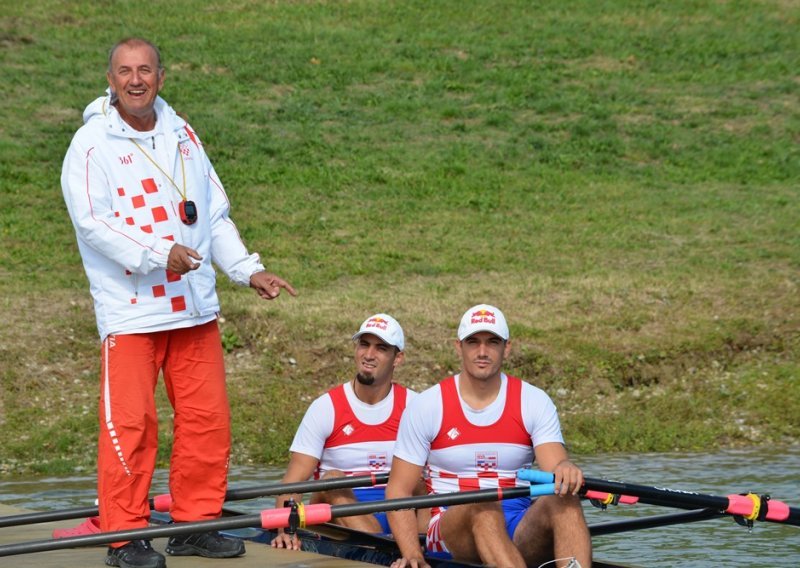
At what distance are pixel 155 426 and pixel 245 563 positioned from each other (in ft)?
2.48

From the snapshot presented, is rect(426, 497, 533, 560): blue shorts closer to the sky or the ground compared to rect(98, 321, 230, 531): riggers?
closer to the ground

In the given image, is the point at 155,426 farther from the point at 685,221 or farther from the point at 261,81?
the point at 261,81

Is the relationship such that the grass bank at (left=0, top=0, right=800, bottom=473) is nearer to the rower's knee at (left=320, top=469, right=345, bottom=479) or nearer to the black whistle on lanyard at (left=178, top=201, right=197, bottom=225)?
the rower's knee at (left=320, top=469, right=345, bottom=479)

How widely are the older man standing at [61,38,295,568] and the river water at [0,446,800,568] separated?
256cm

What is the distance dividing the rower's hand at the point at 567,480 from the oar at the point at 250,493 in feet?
4.65

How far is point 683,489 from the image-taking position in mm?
10070

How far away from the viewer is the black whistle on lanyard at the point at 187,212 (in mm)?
5848

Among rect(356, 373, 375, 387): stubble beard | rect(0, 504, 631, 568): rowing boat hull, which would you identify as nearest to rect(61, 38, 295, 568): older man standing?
rect(0, 504, 631, 568): rowing boat hull

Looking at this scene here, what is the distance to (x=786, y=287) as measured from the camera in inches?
590

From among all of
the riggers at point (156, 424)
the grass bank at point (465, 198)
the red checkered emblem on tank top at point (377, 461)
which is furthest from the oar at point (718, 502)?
the grass bank at point (465, 198)

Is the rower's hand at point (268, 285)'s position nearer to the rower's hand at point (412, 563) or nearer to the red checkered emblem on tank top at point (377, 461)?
the rower's hand at point (412, 563)

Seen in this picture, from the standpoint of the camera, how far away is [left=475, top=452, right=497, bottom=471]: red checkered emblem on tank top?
652cm

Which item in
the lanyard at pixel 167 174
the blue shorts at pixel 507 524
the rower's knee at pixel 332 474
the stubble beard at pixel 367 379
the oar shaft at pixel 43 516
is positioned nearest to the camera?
the lanyard at pixel 167 174

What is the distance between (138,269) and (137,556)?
1157mm
